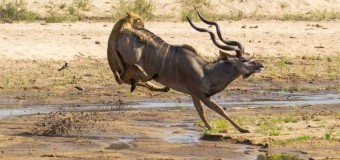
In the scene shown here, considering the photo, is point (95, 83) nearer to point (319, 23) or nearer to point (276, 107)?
point (276, 107)

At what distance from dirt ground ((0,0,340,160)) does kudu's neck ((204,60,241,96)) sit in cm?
51

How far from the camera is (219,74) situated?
474 inches

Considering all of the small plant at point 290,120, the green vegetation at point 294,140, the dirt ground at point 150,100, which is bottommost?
the dirt ground at point 150,100

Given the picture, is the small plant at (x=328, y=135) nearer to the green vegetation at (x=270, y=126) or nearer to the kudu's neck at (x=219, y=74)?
the green vegetation at (x=270, y=126)

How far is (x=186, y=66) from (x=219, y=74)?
1.30 ft

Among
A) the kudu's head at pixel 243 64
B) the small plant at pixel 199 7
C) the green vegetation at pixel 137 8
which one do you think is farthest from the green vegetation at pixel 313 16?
the kudu's head at pixel 243 64

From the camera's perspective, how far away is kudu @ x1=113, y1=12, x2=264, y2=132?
11953mm

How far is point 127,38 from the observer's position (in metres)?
12.0

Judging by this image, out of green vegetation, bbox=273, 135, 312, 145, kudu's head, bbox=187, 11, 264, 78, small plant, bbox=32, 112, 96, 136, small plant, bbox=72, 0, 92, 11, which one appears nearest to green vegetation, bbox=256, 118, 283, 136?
green vegetation, bbox=273, 135, 312, 145

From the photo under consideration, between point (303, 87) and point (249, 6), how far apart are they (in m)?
9.24

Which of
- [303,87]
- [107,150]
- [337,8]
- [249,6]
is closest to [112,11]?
[249,6]

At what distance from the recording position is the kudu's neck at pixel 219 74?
12.0 m

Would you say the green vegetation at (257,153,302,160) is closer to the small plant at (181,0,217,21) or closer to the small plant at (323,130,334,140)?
the small plant at (323,130,334,140)

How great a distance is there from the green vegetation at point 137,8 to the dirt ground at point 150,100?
49cm
